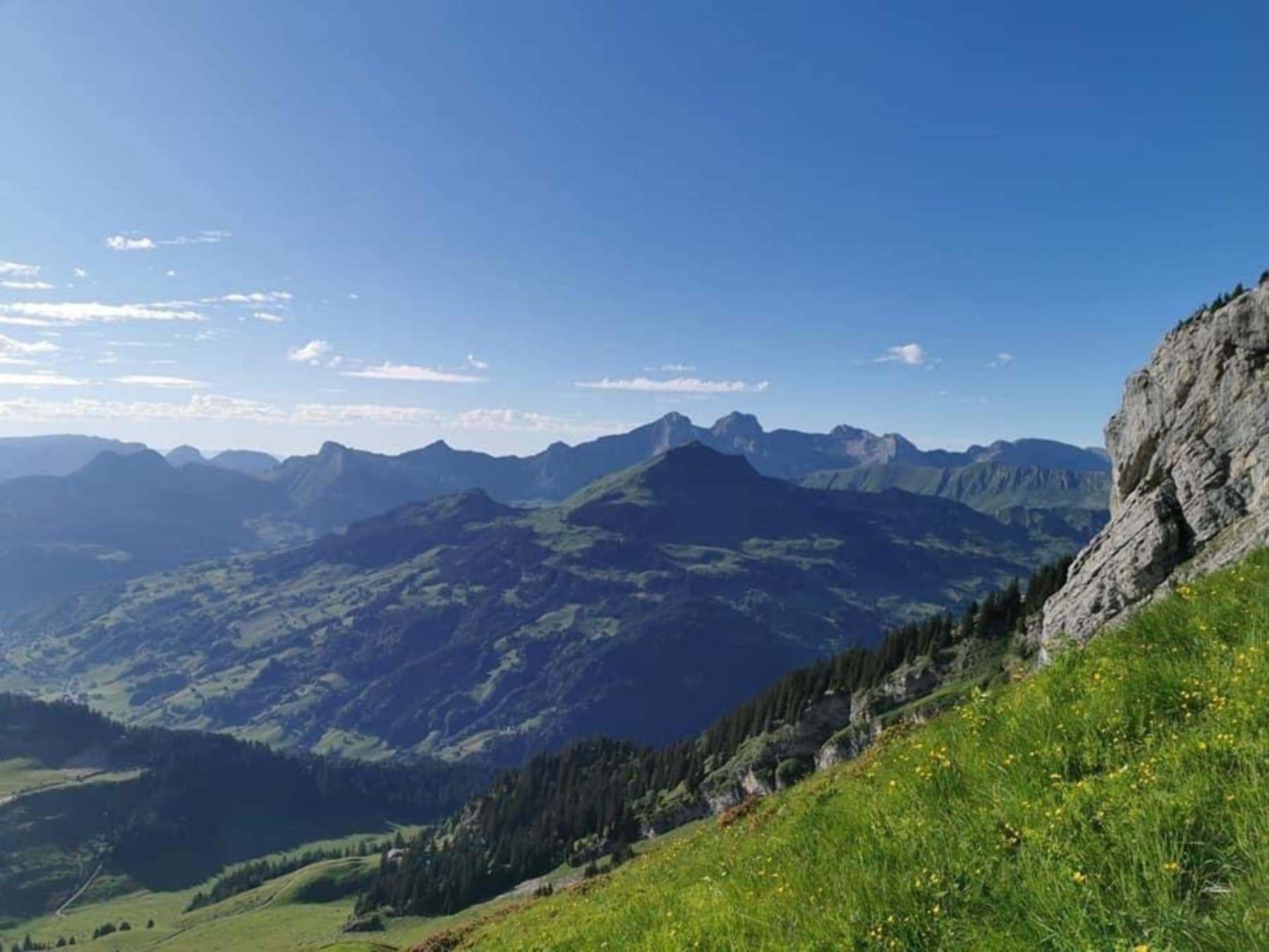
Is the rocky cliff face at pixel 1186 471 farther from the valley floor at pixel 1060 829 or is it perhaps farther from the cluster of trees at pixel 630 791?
the cluster of trees at pixel 630 791

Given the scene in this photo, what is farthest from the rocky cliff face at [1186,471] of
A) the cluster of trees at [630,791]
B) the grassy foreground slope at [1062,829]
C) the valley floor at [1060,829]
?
the cluster of trees at [630,791]

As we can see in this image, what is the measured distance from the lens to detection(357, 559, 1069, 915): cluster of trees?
12519 centimetres

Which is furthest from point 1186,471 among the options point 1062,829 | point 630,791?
point 630,791

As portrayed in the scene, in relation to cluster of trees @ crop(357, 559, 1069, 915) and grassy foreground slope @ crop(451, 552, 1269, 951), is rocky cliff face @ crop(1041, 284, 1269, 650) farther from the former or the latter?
cluster of trees @ crop(357, 559, 1069, 915)

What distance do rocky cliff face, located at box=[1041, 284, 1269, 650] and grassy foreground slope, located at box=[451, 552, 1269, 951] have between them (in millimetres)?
33443

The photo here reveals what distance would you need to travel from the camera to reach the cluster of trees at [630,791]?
125 meters

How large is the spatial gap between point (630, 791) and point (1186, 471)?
14489 cm

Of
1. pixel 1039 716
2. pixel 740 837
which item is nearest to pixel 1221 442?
pixel 740 837

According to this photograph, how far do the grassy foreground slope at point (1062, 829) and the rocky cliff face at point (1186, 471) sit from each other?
33.4m

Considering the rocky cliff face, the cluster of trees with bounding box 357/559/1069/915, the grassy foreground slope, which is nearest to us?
the grassy foreground slope

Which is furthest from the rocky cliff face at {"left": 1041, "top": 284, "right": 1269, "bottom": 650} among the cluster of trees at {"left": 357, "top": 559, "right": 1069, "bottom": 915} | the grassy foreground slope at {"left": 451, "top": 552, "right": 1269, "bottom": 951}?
the cluster of trees at {"left": 357, "top": 559, "right": 1069, "bottom": 915}

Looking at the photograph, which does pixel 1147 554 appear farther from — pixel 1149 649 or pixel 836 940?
pixel 836 940

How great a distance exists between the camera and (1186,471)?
177 ft

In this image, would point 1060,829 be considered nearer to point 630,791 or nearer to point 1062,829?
point 1062,829
